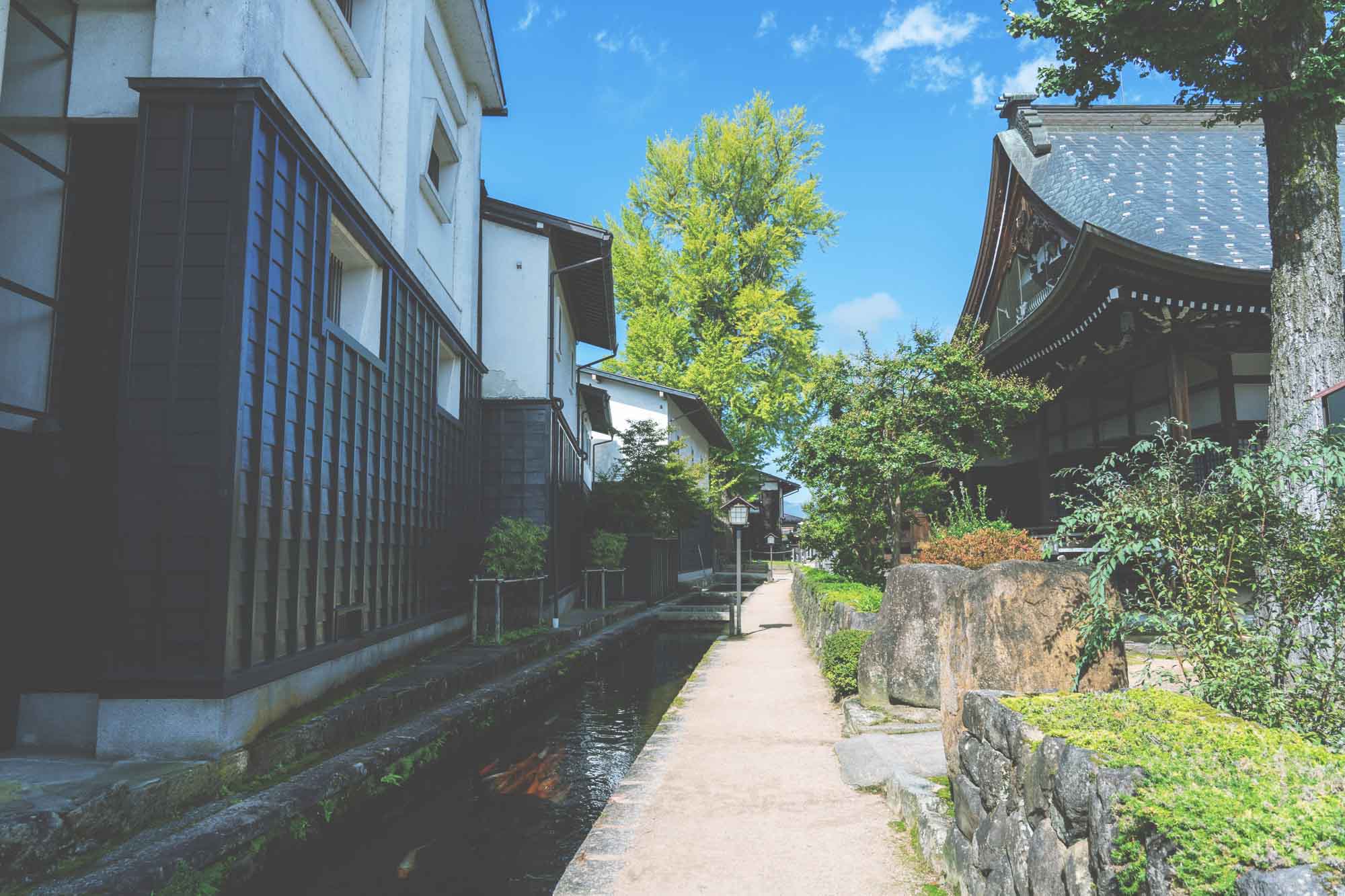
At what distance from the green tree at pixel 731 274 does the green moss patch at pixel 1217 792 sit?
2471 cm

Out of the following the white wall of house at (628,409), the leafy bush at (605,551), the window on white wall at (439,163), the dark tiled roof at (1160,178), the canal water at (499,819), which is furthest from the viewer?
the white wall of house at (628,409)

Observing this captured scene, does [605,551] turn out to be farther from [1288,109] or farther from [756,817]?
[1288,109]

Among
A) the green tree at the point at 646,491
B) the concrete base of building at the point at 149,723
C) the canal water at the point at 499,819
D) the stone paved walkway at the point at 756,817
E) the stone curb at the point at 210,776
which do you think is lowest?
the canal water at the point at 499,819

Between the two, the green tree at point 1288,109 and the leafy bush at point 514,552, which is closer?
the green tree at point 1288,109

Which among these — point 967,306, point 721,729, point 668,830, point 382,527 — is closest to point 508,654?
point 382,527

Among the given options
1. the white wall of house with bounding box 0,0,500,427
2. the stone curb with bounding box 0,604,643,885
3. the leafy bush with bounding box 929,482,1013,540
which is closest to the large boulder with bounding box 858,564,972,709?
the leafy bush with bounding box 929,482,1013,540

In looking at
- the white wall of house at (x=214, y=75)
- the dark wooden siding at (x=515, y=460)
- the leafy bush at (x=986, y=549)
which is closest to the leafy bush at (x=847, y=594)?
the leafy bush at (x=986, y=549)

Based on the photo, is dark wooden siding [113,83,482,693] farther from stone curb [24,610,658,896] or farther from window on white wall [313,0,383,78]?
window on white wall [313,0,383,78]

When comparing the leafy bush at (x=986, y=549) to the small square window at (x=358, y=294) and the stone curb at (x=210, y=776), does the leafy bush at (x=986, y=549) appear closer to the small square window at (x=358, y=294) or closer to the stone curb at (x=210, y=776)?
the stone curb at (x=210, y=776)

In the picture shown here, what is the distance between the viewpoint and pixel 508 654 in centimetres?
995

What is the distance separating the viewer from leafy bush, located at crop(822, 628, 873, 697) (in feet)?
26.8

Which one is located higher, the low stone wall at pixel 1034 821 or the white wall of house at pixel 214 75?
the white wall of house at pixel 214 75

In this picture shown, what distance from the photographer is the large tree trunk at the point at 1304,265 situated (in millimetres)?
4902

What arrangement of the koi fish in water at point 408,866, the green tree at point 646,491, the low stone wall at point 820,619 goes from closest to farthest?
the koi fish in water at point 408,866 < the low stone wall at point 820,619 < the green tree at point 646,491
